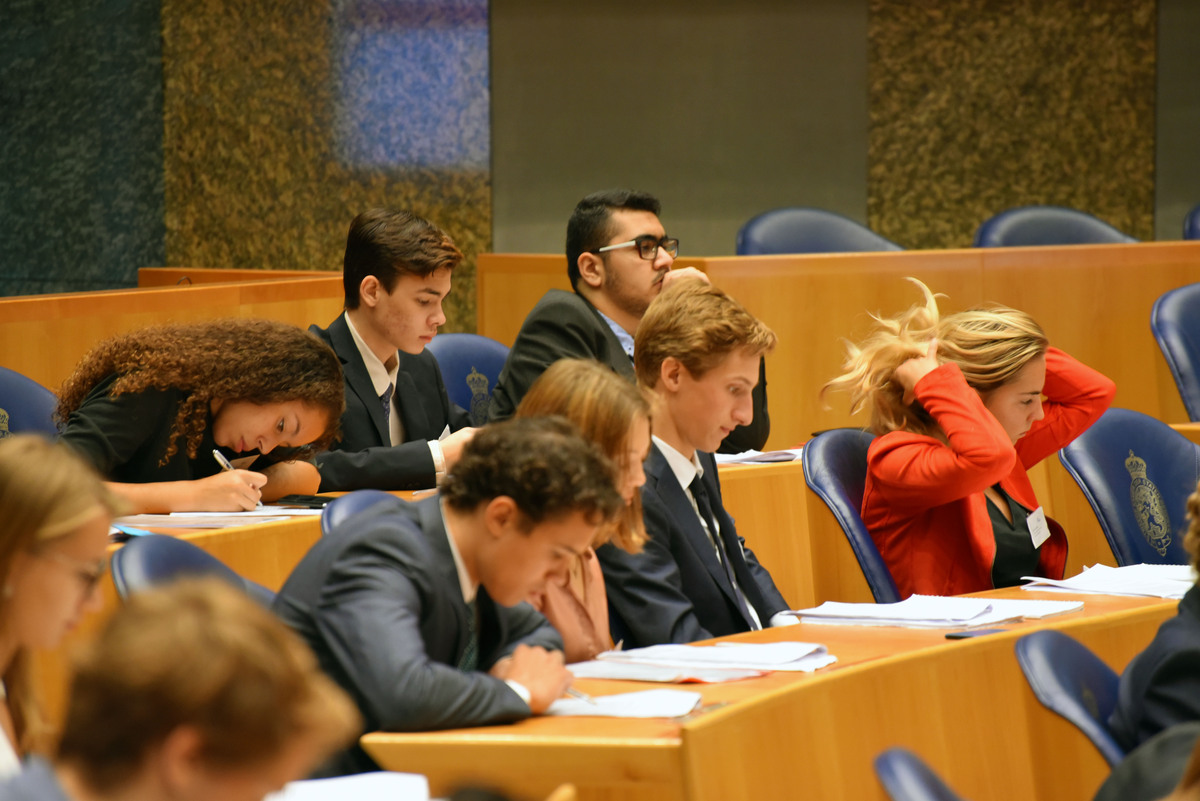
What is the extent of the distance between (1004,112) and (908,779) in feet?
22.4

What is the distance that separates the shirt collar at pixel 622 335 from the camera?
3.90 meters

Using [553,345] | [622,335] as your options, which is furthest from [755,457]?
[553,345]

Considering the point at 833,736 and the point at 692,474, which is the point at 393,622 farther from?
the point at 692,474

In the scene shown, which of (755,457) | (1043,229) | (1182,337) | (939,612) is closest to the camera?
(939,612)

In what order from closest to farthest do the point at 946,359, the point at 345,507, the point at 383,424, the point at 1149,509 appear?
the point at 345,507
the point at 946,359
the point at 1149,509
the point at 383,424

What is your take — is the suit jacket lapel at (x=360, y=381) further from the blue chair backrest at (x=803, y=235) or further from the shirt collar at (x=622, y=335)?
the blue chair backrest at (x=803, y=235)

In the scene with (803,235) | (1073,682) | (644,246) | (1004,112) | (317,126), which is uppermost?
(1004,112)

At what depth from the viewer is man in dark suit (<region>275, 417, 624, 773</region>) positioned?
1.75 meters

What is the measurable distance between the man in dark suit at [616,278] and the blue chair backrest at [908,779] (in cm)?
244

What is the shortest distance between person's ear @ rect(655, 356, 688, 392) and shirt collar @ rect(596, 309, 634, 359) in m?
1.17

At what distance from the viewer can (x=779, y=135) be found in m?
7.55

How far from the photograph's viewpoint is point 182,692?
0.98m

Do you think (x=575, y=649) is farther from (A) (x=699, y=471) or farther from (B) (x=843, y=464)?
(B) (x=843, y=464)

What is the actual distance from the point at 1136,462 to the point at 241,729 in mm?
2991
